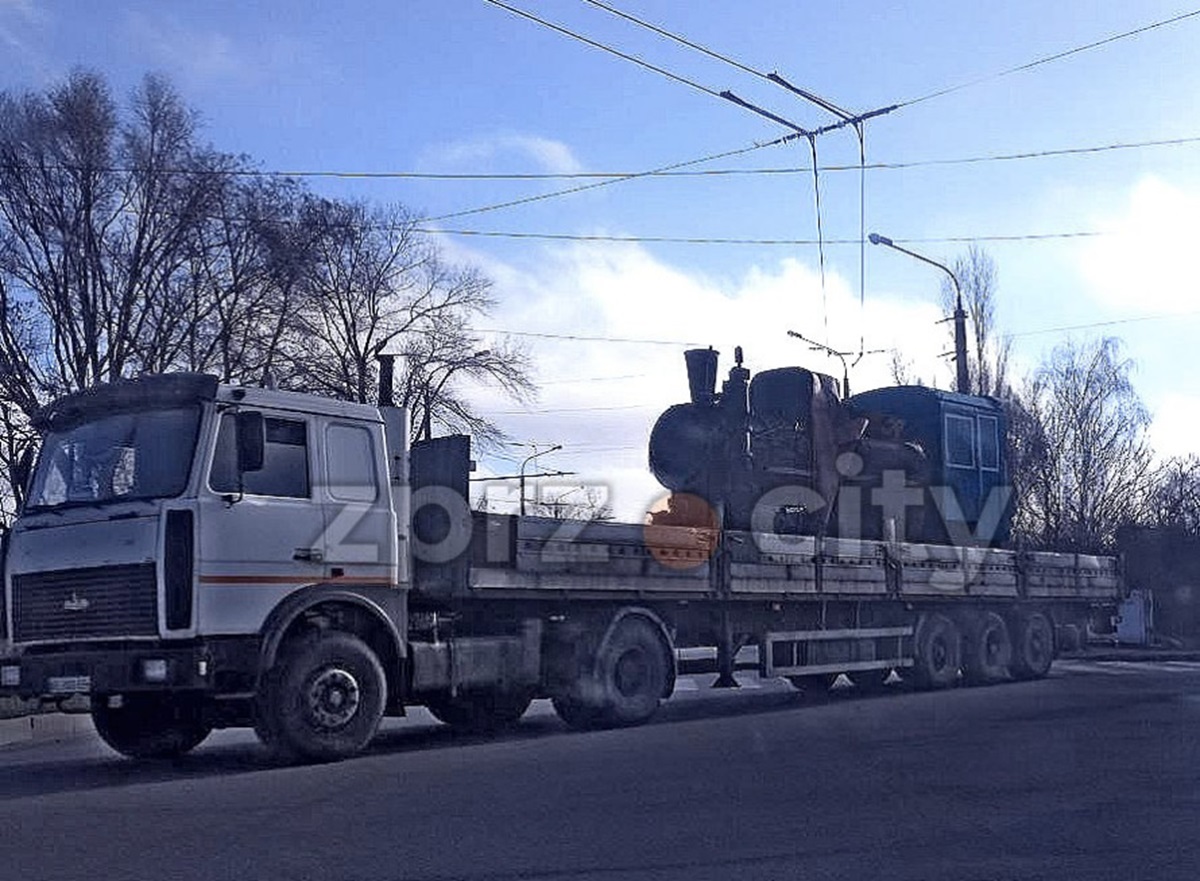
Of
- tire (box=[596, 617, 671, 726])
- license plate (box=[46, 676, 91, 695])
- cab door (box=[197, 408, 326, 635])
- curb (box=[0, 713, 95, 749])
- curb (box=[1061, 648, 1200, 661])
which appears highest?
cab door (box=[197, 408, 326, 635])

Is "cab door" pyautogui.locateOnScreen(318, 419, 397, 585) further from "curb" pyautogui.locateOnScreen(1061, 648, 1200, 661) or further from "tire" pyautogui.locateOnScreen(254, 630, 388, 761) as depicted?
"curb" pyautogui.locateOnScreen(1061, 648, 1200, 661)

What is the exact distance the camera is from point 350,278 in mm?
38125

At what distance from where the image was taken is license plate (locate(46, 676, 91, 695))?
1082cm

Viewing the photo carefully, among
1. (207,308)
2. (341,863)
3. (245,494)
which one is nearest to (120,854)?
(341,863)

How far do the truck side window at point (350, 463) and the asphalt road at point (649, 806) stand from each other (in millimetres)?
2145

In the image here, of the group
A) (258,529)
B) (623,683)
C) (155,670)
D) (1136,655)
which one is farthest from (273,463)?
(1136,655)

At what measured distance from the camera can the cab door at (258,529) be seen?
10.8 metres

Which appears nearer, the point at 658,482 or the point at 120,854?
the point at 120,854

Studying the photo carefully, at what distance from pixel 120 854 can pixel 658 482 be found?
399 inches

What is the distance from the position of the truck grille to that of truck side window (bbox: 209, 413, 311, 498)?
876mm

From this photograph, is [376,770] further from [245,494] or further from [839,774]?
[839,774]

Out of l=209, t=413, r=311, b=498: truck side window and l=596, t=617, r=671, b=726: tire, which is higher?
l=209, t=413, r=311, b=498: truck side window

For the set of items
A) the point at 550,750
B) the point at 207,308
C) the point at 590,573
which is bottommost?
the point at 550,750

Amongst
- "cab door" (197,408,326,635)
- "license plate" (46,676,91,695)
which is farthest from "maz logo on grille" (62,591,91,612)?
"cab door" (197,408,326,635)
